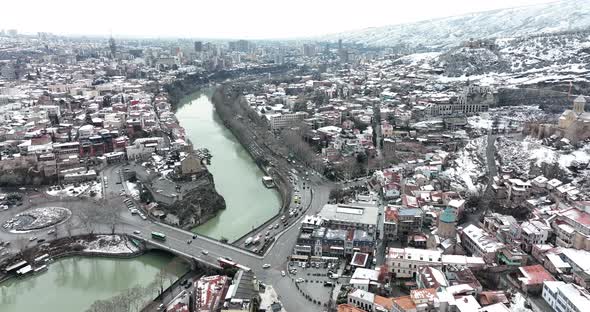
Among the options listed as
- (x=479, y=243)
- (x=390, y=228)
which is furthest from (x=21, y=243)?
(x=479, y=243)

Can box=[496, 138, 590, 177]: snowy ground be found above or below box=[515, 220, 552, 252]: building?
above

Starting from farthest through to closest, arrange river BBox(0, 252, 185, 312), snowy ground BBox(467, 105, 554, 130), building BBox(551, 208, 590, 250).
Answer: snowy ground BBox(467, 105, 554, 130) → building BBox(551, 208, 590, 250) → river BBox(0, 252, 185, 312)

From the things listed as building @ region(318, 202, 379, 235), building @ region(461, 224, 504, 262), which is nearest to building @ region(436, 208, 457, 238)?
building @ region(461, 224, 504, 262)

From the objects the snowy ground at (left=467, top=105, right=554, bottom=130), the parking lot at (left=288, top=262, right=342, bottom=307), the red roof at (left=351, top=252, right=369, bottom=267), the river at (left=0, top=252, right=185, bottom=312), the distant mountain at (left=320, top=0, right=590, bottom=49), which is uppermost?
the distant mountain at (left=320, top=0, right=590, bottom=49)

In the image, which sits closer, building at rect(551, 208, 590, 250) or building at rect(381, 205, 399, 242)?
building at rect(551, 208, 590, 250)

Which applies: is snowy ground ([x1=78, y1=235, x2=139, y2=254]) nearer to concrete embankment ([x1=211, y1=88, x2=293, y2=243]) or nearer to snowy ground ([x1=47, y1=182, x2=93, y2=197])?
concrete embankment ([x1=211, y1=88, x2=293, y2=243])

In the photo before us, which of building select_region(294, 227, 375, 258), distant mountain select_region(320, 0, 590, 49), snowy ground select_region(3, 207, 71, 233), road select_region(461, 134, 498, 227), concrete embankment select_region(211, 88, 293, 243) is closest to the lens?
building select_region(294, 227, 375, 258)

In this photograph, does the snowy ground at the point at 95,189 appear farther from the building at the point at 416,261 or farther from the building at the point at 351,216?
the building at the point at 416,261

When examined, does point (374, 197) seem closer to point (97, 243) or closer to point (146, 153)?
point (97, 243)
